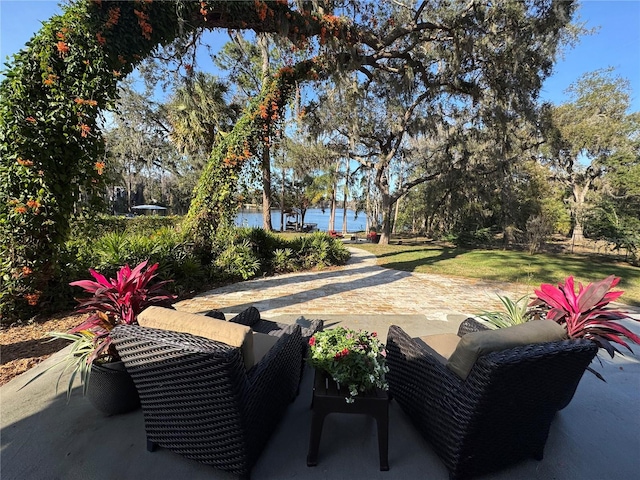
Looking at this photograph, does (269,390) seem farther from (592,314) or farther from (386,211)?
(386,211)

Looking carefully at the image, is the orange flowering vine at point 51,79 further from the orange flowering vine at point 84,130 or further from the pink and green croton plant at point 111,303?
the pink and green croton plant at point 111,303

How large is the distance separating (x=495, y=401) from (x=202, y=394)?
1.29 meters

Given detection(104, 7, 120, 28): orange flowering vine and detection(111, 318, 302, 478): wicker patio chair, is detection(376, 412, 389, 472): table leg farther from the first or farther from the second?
detection(104, 7, 120, 28): orange flowering vine

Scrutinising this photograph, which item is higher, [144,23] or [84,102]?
[144,23]

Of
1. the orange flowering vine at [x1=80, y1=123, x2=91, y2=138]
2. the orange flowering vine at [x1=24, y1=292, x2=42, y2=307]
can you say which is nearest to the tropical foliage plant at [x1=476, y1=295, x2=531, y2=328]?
the orange flowering vine at [x1=80, y1=123, x2=91, y2=138]

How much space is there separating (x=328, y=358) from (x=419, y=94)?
38.1 feet

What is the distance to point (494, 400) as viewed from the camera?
129 cm

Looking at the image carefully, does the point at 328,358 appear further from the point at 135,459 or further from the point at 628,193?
the point at 628,193

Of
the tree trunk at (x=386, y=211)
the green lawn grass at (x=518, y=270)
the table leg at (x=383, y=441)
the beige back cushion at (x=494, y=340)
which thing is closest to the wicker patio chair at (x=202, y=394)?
the table leg at (x=383, y=441)

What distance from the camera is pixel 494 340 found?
135 centimetres

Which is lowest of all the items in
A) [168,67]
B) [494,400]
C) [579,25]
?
[494,400]

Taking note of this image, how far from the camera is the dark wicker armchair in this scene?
1.24 meters

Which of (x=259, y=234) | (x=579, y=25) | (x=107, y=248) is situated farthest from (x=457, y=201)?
(x=107, y=248)

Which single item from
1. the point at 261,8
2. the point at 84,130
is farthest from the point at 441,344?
the point at 261,8
